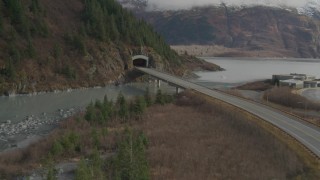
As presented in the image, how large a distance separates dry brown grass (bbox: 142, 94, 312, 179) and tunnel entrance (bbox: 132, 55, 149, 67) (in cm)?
6946

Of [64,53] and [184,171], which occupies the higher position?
[64,53]

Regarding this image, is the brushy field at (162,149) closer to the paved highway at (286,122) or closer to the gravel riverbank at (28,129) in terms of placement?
the paved highway at (286,122)

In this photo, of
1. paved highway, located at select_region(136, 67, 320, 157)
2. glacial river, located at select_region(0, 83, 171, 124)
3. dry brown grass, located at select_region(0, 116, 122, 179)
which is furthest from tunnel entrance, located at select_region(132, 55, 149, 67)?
dry brown grass, located at select_region(0, 116, 122, 179)

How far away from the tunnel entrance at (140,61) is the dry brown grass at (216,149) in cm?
6946

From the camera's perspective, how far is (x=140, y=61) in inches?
5335

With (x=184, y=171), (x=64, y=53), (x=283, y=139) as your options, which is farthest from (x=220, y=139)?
(x=64, y=53)

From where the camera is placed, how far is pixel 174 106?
230 ft

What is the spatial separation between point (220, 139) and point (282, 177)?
1329 cm

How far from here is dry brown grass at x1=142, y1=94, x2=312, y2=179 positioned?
114 feet

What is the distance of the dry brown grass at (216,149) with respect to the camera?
114 ft

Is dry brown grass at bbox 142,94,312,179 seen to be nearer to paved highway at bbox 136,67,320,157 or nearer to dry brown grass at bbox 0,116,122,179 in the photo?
paved highway at bbox 136,67,320,157

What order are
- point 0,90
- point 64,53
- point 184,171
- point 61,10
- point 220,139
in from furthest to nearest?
point 61,10 < point 64,53 < point 0,90 < point 220,139 < point 184,171

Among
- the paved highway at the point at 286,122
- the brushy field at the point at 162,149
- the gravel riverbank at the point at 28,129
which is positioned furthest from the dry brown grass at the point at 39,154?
the paved highway at the point at 286,122

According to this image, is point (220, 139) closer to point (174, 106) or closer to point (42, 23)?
point (174, 106)
